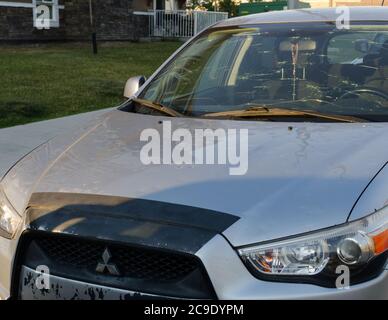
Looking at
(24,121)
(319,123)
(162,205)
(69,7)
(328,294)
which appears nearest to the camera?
(328,294)

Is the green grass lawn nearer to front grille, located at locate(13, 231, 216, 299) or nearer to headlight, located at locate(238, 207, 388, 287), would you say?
front grille, located at locate(13, 231, 216, 299)

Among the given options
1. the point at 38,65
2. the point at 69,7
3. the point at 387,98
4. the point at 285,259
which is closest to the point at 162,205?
the point at 285,259

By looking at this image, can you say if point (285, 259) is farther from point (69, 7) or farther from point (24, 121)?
point (69, 7)

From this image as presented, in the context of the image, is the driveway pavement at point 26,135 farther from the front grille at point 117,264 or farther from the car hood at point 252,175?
the front grille at point 117,264

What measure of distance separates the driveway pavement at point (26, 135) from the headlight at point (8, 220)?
411 cm

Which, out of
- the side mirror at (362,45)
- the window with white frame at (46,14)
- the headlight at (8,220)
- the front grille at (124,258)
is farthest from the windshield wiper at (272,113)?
the window with white frame at (46,14)

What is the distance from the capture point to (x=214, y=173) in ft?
8.46

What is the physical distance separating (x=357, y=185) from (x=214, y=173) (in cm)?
63

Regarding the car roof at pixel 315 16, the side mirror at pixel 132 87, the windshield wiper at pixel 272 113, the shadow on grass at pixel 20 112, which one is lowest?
the shadow on grass at pixel 20 112

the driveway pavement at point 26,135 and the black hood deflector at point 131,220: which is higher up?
the black hood deflector at point 131,220

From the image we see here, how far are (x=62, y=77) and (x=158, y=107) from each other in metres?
11.0

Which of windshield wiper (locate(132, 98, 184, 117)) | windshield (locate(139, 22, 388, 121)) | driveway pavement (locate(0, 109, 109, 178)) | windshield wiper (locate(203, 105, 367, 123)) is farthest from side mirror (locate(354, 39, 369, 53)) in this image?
driveway pavement (locate(0, 109, 109, 178))

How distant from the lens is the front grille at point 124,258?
7.15ft

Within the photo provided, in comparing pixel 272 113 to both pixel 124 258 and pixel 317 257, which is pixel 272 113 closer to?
pixel 317 257
